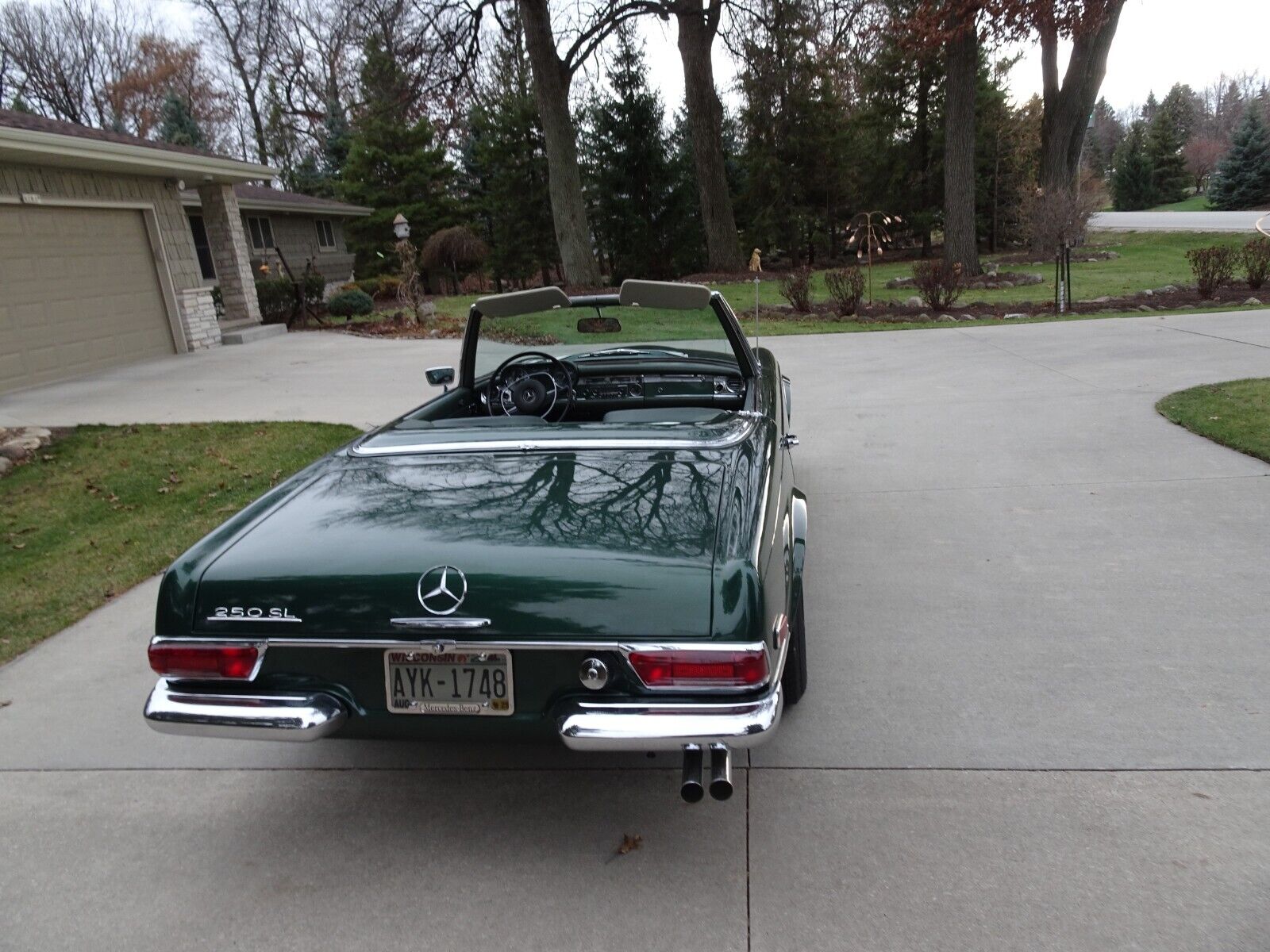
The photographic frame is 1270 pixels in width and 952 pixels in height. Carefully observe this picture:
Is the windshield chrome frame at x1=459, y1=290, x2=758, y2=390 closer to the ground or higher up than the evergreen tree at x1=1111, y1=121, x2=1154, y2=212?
closer to the ground

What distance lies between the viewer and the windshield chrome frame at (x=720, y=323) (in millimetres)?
4102

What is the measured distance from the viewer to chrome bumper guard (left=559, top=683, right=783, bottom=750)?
7.29 feet

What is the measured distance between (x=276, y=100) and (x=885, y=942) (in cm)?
4536

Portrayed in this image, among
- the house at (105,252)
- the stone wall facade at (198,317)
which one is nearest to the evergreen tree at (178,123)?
the house at (105,252)

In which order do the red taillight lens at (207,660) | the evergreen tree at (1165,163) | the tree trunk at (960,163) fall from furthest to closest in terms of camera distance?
the evergreen tree at (1165,163) → the tree trunk at (960,163) → the red taillight lens at (207,660)

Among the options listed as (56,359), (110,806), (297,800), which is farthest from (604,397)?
(56,359)

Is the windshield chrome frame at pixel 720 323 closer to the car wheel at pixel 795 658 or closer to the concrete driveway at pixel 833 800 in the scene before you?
the concrete driveway at pixel 833 800

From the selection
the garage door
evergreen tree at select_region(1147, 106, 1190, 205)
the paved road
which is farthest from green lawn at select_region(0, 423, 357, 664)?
evergreen tree at select_region(1147, 106, 1190, 205)

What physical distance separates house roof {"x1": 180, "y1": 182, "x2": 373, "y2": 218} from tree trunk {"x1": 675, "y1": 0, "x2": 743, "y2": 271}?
10516 mm

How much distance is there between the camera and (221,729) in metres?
2.42

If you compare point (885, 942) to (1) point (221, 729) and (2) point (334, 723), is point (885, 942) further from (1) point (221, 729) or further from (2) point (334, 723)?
(1) point (221, 729)

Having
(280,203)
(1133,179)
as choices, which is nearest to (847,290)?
(280,203)

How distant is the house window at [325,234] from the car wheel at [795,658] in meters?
26.9

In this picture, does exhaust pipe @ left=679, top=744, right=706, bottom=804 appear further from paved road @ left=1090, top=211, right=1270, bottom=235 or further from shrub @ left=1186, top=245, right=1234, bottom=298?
paved road @ left=1090, top=211, right=1270, bottom=235
